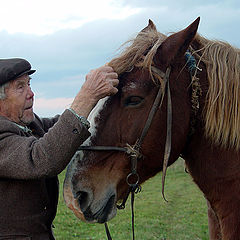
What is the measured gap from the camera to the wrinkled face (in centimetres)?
248

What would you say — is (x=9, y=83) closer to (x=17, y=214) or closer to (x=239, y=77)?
(x=17, y=214)

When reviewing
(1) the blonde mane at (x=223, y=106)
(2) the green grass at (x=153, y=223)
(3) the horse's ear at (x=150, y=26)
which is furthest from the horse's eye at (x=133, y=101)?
(2) the green grass at (x=153, y=223)

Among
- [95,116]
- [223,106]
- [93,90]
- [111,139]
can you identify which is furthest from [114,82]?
[223,106]

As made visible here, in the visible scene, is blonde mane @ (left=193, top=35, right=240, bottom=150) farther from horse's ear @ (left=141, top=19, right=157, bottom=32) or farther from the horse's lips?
the horse's lips

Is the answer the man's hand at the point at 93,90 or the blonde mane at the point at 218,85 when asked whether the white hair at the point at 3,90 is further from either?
the blonde mane at the point at 218,85

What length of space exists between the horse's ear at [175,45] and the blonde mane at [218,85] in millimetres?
59

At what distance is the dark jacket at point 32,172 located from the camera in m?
2.26

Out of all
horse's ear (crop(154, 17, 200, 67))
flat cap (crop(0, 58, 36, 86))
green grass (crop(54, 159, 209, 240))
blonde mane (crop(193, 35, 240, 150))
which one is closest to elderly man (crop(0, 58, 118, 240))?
flat cap (crop(0, 58, 36, 86))

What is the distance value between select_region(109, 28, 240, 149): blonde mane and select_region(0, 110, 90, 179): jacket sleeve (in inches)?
22.6

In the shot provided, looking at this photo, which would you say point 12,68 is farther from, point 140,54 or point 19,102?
point 140,54

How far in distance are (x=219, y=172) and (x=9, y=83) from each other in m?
1.69

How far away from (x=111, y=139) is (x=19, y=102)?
76 centimetres

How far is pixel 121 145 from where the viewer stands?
2.53 m

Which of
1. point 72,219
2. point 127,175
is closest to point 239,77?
point 127,175
